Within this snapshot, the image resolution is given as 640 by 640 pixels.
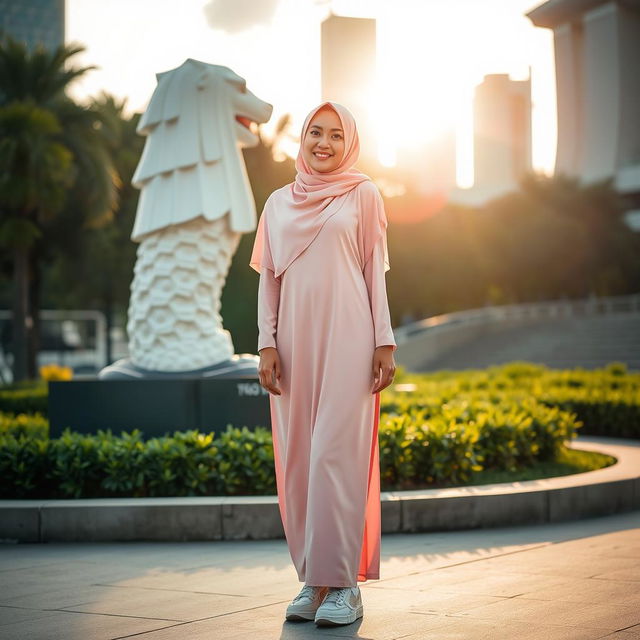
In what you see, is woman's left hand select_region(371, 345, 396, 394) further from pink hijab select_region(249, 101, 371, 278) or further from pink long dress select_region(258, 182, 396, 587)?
pink hijab select_region(249, 101, 371, 278)

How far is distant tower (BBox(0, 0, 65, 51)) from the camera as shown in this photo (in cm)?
10556

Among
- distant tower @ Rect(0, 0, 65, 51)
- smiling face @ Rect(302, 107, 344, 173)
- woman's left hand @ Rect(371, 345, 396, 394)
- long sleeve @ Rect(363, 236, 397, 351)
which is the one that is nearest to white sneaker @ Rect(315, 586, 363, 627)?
woman's left hand @ Rect(371, 345, 396, 394)

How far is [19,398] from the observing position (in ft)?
52.1

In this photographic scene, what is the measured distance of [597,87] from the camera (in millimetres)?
79438

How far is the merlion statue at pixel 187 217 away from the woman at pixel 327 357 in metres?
4.51

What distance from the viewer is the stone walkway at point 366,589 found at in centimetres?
403

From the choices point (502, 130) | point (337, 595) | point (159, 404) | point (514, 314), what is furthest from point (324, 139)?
point (502, 130)

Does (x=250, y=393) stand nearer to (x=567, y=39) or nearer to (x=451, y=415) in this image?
(x=451, y=415)

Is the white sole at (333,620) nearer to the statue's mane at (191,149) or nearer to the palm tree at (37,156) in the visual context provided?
the statue's mane at (191,149)

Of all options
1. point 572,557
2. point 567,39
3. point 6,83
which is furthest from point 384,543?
point 567,39

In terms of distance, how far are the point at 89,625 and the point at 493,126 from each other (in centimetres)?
14071

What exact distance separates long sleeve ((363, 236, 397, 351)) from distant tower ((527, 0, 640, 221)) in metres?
70.5

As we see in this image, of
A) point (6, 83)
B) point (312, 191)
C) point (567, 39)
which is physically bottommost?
point (312, 191)

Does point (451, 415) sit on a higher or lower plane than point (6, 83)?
lower
